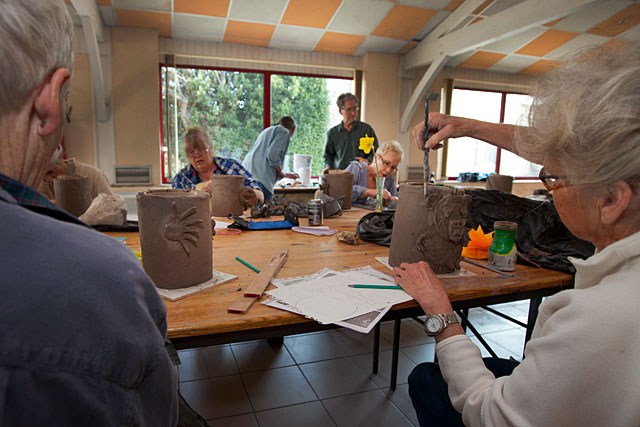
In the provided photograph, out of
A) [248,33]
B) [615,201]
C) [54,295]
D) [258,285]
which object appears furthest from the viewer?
[248,33]

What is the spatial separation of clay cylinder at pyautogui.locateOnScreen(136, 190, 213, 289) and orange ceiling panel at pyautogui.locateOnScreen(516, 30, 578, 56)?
607 centimetres

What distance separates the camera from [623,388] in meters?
0.61

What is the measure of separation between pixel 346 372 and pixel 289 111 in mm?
4423

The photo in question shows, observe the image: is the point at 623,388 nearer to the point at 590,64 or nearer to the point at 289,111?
the point at 590,64

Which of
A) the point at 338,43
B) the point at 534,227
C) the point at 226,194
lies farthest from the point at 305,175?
the point at 534,227

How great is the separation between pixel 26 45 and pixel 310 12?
4.87 metres

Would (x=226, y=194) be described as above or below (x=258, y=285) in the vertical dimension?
above

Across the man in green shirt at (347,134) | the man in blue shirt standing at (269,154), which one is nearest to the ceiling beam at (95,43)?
the man in blue shirt standing at (269,154)

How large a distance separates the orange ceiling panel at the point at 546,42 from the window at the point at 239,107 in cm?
273

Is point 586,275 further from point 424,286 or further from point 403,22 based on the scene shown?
point 403,22

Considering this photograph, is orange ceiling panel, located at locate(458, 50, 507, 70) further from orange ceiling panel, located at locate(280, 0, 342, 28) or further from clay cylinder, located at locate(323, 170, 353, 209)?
clay cylinder, located at locate(323, 170, 353, 209)

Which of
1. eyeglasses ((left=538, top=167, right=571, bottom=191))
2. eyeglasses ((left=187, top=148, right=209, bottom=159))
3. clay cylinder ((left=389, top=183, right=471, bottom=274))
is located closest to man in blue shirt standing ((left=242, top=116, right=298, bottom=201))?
eyeglasses ((left=187, top=148, right=209, bottom=159))

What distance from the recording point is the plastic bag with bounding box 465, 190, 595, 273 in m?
1.44

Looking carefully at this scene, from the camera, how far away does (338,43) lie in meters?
5.53
